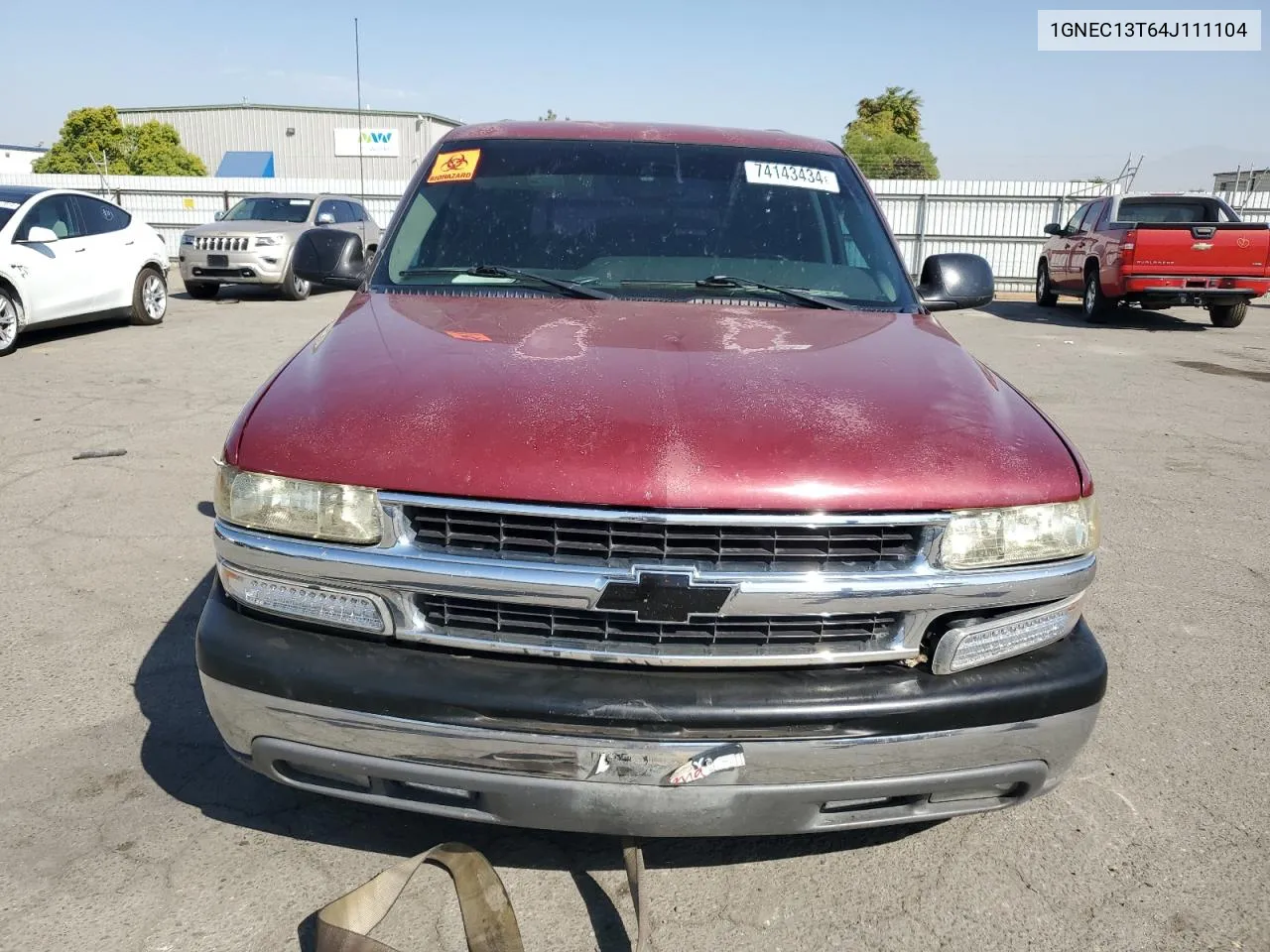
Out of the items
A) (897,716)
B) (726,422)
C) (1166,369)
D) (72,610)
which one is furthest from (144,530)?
(1166,369)

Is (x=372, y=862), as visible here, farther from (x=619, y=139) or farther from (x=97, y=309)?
(x=97, y=309)

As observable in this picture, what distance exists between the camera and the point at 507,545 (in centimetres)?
196

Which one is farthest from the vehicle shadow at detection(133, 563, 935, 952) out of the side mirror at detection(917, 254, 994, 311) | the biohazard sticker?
the biohazard sticker

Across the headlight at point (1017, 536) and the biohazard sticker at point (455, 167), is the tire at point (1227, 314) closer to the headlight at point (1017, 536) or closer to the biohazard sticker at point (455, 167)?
the biohazard sticker at point (455, 167)

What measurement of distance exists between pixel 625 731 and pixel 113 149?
168 ft

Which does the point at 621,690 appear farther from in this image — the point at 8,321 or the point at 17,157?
the point at 17,157

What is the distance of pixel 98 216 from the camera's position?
10.8 meters

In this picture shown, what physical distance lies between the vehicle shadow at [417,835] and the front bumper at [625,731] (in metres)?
0.45

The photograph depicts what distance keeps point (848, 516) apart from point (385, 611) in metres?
0.96

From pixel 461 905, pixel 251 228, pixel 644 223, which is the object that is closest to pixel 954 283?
pixel 644 223

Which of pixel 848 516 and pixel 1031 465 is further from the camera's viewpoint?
pixel 1031 465

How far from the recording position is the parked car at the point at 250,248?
14.2 metres

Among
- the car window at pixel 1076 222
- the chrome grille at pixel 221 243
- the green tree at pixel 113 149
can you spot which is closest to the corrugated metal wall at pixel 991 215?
the car window at pixel 1076 222

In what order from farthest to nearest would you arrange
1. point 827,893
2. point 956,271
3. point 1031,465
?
point 956,271 < point 827,893 < point 1031,465
